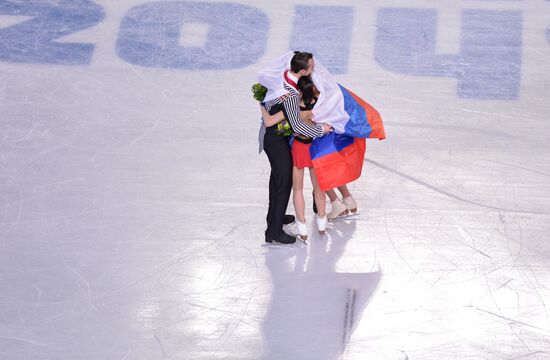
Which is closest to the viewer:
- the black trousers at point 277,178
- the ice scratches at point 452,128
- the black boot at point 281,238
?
the black trousers at point 277,178

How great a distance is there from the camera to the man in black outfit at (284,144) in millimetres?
6668

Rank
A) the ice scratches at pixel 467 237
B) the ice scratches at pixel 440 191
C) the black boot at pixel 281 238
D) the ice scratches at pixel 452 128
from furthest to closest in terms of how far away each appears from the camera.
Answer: the ice scratches at pixel 452 128 < the ice scratches at pixel 440 191 < the black boot at pixel 281 238 < the ice scratches at pixel 467 237

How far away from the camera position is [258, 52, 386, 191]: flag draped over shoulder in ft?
22.2

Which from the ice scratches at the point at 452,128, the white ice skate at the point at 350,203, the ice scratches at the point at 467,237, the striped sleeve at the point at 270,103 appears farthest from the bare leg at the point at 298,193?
the ice scratches at the point at 452,128

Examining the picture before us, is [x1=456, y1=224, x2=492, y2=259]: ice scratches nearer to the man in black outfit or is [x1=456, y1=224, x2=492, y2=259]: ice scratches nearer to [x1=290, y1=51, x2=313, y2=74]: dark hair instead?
the man in black outfit

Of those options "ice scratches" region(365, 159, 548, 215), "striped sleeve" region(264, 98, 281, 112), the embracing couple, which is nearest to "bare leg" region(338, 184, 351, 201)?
the embracing couple

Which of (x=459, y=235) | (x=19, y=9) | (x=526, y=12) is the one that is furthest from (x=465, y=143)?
(x=19, y=9)

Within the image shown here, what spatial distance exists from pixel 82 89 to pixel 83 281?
7.18 feet

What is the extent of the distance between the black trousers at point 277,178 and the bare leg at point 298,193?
0.25 ft

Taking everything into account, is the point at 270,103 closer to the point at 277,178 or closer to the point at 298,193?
the point at 277,178

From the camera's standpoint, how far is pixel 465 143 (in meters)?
7.95

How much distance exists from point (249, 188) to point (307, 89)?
120 cm

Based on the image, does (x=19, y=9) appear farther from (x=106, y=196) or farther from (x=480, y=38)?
(x=480, y=38)

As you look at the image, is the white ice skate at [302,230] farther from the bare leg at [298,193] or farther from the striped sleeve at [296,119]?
the striped sleeve at [296,119]
